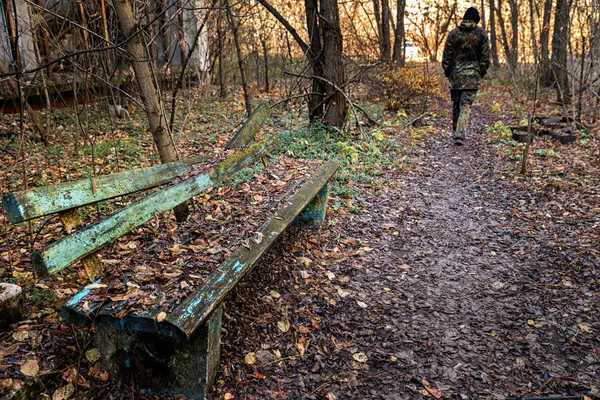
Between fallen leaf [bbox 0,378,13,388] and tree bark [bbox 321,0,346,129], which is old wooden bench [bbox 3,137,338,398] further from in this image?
tree bark [bbox 321,0,346,129]

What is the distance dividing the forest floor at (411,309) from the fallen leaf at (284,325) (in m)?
0.01

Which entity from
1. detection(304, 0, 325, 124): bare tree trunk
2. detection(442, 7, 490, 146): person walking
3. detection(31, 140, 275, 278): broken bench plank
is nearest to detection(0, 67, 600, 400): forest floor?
detection(31, 140, 275, 278): broken bench plank

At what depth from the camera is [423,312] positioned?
3395 millimetres

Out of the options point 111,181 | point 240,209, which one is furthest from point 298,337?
point 111,181

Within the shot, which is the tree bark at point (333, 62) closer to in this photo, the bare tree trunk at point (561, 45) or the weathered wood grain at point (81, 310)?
the bare tree trunk at point (561, 45)

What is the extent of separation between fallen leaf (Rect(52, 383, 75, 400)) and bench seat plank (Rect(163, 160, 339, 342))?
80cm

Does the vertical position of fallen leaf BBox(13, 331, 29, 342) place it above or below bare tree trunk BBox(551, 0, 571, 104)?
below

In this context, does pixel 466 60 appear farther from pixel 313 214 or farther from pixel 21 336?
pixel 21 336

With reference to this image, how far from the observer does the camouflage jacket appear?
26.1 feet

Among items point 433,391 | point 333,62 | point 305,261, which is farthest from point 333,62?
point 433,391

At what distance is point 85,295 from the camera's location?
237cm

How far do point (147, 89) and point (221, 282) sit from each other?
2.23 m

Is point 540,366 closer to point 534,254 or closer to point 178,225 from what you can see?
point 534,254

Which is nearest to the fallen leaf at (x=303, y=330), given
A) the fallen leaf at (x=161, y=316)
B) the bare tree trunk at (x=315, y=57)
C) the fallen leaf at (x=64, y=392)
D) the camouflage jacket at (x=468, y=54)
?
the fallen leaf at (x=161, y=316)
